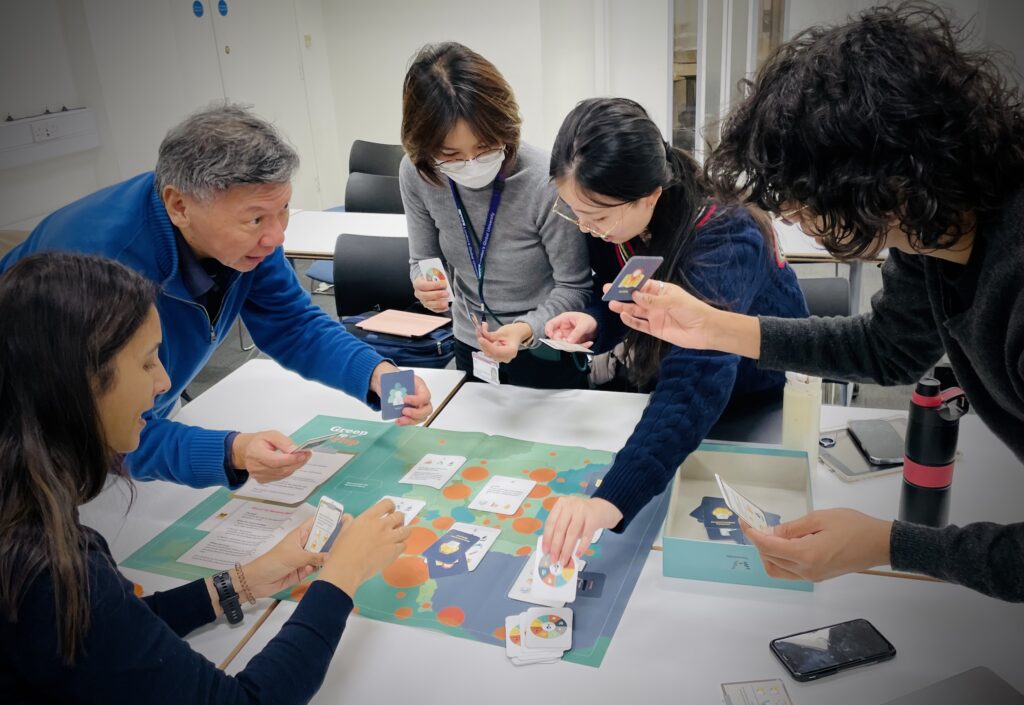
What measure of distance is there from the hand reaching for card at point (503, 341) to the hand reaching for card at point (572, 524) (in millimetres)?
719

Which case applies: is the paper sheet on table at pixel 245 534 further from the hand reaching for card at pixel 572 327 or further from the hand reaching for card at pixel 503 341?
the hand reaching for card at pixel 572 327

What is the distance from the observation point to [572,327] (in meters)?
2.07

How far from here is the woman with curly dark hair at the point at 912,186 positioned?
1.01 metres

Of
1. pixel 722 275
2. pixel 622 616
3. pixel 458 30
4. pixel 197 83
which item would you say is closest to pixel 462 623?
pixel 622 616

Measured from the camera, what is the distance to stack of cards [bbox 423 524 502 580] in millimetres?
1504

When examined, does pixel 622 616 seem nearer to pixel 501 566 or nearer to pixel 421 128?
pixel 501 566

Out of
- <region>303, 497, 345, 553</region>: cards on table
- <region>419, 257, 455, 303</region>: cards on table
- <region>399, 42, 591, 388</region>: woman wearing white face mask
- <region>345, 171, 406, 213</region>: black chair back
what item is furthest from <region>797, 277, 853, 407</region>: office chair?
<region>345, 171, 406, 213</region>: black chair back

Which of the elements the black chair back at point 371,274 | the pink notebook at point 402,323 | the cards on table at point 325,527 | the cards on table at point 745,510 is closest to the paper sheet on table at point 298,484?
the cards on table at point 325,527

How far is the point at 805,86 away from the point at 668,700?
902 millimetres

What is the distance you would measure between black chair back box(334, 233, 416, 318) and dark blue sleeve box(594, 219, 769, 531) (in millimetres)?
1739

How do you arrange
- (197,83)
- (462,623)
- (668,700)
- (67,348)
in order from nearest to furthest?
1. (67,348)
2. (668,700)
3. (462,623)
4. (197,83)

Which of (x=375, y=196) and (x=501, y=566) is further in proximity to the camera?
(x=375, y=196)

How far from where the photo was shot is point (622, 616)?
137 centimetres

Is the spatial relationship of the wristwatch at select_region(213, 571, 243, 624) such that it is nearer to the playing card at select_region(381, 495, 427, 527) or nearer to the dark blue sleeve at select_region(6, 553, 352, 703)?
the dark blue sleeve at select_region(6, 553, 352, 703)
